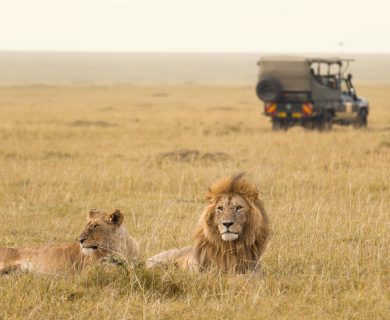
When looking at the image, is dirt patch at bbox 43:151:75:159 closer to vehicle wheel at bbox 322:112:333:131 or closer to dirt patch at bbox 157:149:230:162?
dirt patch at bbox 157:149:230:162

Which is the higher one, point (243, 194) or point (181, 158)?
point (243, 194)

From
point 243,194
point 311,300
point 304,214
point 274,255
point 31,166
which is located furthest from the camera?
point 31,166

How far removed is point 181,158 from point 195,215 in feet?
22.3

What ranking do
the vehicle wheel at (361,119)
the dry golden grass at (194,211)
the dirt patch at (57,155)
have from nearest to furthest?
the dry golden grass at (194,211) → the dirt patch at (57,155) → the vehicle wheel at (361,119)

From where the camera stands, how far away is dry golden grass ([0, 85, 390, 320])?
5.86m

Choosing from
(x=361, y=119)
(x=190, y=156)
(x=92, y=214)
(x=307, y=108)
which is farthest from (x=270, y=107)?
(x=92, y=214)

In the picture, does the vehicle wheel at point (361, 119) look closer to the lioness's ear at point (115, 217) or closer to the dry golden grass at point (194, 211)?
the dry golden grass at point (194, 211)

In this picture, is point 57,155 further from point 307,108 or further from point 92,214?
point 92,214

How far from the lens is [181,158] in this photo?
55.1 feet

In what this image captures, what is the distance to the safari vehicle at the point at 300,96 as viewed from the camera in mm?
24305

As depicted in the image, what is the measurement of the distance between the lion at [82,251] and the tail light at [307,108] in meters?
17.7

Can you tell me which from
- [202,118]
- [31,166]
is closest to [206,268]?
[31,166]

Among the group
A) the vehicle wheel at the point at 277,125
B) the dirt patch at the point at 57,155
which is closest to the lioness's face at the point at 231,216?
the dirt patch at the point at 57,155

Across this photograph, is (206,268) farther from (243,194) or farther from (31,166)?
(31,166)
